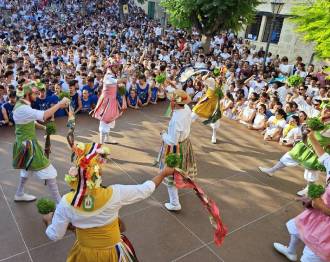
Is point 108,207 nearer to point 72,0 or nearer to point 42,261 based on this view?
point 42,261

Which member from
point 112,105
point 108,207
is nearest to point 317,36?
point 112,105

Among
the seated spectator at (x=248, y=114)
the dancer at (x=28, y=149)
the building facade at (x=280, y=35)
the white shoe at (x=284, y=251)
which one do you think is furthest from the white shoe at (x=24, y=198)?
the building facade at (x=280, y=35)

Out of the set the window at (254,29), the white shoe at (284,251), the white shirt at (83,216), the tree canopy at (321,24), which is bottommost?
the white shoe at (284,251)

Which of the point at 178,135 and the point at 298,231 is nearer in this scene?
the point at 298,231

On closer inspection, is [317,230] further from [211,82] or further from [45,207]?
[211,82]

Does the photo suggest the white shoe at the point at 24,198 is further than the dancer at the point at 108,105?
No

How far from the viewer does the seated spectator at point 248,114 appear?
843cm

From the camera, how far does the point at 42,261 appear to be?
12.2 ft

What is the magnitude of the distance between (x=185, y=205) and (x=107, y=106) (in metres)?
2.57

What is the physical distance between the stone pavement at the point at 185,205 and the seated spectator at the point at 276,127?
0.73 feet

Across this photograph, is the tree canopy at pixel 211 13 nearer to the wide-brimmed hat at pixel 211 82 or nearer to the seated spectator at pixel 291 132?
the seated spectator at pixel 291 132

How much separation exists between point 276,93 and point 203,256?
21.3ft

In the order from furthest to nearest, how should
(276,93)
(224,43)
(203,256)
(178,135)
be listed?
(224,43) < (276,93) < (178,135) < (203,256)

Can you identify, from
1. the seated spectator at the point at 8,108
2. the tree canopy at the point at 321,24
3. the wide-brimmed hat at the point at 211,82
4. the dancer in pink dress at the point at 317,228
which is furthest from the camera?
the tree canopy at the point at 321,24
